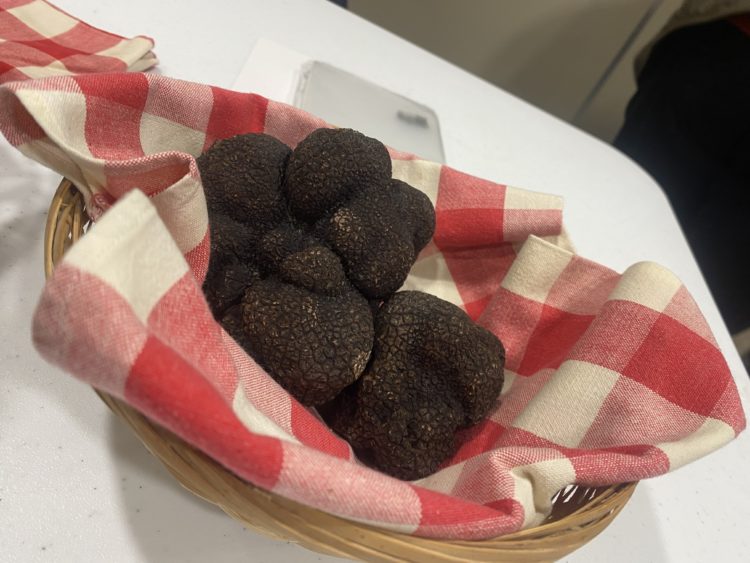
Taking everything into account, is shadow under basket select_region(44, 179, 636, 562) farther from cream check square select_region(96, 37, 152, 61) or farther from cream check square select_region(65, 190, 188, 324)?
cream check square select_region(96, 37, 152, 61)

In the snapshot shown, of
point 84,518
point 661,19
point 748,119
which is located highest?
point 661,19

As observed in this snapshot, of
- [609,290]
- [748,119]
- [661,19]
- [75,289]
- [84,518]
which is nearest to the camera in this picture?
[75,289]

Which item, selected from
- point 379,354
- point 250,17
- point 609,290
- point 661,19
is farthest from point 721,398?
point 661,19

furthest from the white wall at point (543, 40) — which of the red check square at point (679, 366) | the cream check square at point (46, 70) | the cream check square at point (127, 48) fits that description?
the red check square at point (679, 366)

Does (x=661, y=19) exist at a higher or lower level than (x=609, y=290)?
higher

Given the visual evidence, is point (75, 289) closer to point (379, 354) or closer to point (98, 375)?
point (98, 375)

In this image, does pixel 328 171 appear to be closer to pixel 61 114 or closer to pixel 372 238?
pixel 372 238

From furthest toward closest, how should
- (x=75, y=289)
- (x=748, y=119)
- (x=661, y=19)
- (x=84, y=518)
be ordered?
(x=661, y=19) < (x=748, y=119) < (x=84, y=518) < (x=75, y=289)
